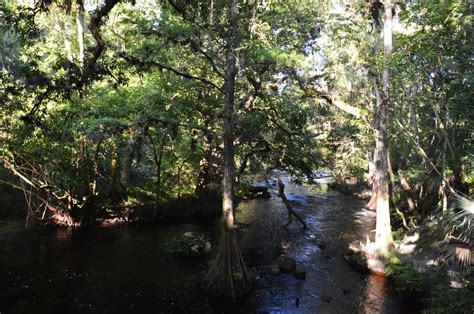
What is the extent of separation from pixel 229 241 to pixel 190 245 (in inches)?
217

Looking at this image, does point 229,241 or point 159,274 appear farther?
point 159,274

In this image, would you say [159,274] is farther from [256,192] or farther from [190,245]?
[256,192]

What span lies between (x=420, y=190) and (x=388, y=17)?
40.6 feet

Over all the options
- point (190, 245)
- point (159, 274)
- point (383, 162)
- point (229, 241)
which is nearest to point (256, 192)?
point (190, 245)

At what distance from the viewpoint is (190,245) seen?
18.7m

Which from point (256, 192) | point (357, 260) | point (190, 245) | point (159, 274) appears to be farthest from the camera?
point (256, 192)

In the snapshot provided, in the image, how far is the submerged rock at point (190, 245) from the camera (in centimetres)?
1845

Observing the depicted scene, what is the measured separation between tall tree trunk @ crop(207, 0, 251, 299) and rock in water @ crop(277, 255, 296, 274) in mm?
2888

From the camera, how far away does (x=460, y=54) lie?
43.5 feet

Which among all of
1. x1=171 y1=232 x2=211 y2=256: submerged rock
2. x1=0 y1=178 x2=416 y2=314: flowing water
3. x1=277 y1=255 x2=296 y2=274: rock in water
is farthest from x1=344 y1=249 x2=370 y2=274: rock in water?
x1=171 y1=232 x2=211 y2=256: submerged rock

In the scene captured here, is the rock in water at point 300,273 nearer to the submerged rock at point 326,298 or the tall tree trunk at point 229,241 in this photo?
the submerged rock at point 326,298

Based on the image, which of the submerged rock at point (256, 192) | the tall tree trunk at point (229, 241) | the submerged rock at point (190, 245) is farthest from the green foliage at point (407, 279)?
the submerged rock at point (256, 192)

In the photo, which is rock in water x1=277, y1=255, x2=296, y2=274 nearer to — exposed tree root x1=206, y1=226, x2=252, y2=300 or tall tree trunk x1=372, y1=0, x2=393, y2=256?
exposed tree root x1=206, y1=226, x2=252, y2=300

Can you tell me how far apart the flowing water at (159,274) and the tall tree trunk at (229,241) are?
0.61 m
